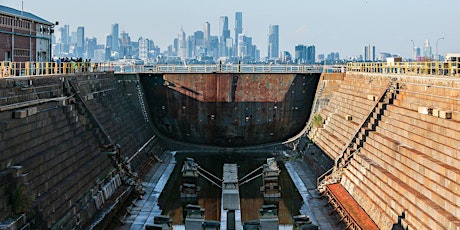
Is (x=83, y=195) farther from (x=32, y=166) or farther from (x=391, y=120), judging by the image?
(x=391, y=120)

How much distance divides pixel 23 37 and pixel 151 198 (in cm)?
2526

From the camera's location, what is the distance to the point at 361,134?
34.0 meters

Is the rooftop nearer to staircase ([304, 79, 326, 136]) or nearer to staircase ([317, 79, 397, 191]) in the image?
staircase ([304, 79, 326, 136])

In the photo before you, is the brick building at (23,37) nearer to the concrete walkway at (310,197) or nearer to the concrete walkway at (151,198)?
the concrete walkway at (151,198)

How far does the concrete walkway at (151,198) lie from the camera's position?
2914 cm

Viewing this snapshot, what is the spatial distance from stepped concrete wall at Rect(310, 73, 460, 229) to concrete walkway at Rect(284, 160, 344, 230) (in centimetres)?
187

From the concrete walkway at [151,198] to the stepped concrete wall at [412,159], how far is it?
38.3 feet

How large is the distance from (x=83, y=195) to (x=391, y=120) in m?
17.5

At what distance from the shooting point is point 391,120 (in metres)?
30.5

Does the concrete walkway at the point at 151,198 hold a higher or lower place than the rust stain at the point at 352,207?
lower

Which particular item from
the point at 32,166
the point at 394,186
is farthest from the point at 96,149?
the point at 394,186

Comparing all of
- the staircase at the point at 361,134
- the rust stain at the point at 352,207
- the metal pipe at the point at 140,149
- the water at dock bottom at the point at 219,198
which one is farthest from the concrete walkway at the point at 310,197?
the metal pipe at the point at 140,149

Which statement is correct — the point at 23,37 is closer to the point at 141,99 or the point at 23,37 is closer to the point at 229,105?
the point at 141,99

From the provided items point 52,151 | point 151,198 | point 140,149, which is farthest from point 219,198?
point 52,151
